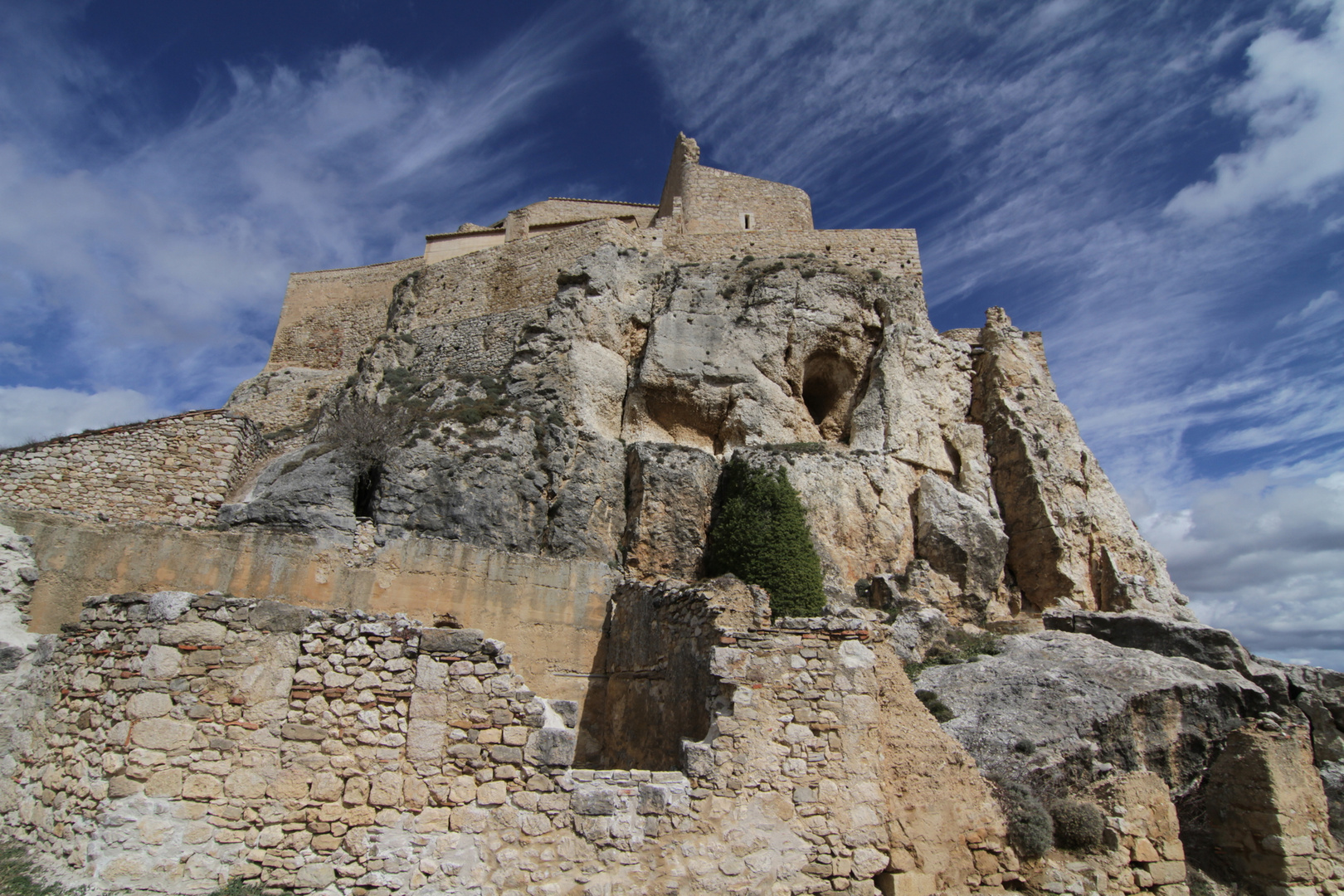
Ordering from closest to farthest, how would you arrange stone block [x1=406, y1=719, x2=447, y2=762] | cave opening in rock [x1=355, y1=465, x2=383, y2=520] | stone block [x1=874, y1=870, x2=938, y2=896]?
→ 1. stone block [x1=406, y1=719, x2=447, y2=762]
2. stone block [x1=874, y1=870, x2=938, y2=896]
3. cave opening in rock [x1=355, y1=465, x2=383, y2=520]

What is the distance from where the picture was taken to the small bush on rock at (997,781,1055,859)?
6539 mm

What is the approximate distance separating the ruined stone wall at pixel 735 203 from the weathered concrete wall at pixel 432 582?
18131 millimetres

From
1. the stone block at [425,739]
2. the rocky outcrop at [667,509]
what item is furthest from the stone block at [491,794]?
the rocky outcrop at [667,509]

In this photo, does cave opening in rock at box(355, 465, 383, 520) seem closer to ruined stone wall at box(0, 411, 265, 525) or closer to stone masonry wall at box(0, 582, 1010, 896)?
ruined stone wall at box(0, 411, 265, 525)

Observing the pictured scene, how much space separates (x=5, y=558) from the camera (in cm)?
670

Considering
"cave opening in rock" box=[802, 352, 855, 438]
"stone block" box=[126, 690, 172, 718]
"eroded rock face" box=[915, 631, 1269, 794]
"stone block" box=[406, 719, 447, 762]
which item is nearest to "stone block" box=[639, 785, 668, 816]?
"stone block" box=[406, 719, 447, 762]

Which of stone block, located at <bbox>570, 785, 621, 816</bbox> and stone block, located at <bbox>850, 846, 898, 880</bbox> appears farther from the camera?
stone block, located at <bbox>850, 846, 898, 880</bbox>

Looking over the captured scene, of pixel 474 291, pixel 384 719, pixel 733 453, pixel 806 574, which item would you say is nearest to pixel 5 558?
pixel 384 719

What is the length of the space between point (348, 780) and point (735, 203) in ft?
81.5

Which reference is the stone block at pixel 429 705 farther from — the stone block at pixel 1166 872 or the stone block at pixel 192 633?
the stone block at pixel 1166 872

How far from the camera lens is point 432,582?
1045 cm

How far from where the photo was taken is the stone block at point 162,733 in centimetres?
497

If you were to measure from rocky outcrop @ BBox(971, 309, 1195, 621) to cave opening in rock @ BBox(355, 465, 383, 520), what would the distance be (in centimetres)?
1657

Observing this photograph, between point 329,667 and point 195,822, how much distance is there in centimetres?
124
